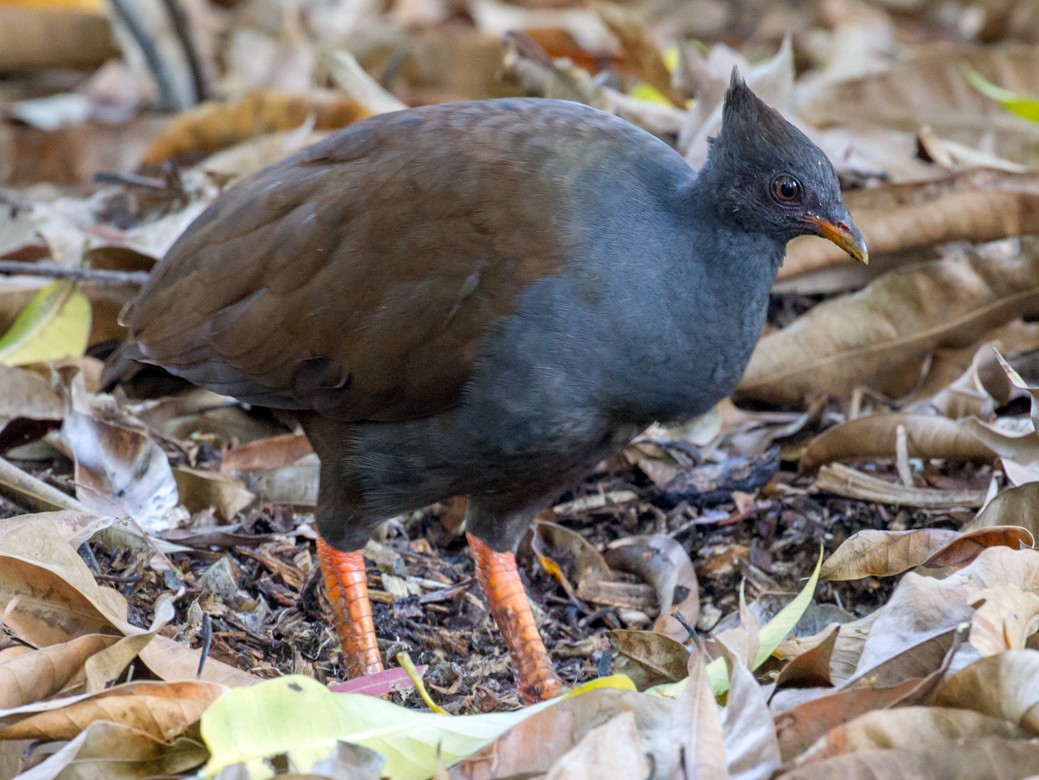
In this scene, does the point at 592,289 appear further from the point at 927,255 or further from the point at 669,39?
the point at 669,39

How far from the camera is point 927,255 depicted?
18.3 feet

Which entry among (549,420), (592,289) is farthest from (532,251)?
(549,420)

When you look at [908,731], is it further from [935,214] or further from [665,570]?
[935,214]

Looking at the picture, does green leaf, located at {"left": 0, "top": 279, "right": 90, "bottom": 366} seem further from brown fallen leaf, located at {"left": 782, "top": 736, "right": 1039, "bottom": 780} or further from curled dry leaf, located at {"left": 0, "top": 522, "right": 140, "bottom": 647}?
brown fallen leaf, located at {"left": 782, "top": 736, "right": 1039, "bottom": 780}

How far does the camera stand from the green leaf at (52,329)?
5223 millimetres

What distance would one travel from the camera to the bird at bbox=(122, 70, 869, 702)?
148 inches

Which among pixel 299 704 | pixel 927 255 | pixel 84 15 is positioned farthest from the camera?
pixel 84 15

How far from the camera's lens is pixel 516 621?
4.31 metres

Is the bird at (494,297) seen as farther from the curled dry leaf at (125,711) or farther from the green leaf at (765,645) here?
the curled dry leaf at (125,711)

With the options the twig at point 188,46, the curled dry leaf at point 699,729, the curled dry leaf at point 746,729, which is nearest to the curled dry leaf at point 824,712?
the curled dry leaf at point 746,729

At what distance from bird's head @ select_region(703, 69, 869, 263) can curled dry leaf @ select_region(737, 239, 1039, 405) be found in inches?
55.1

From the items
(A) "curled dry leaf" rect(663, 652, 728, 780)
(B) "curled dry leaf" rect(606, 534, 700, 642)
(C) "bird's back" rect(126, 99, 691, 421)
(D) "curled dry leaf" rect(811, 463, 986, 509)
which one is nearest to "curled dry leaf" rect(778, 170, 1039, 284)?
(D) "curled dry leaf" rect(811, 463, 986, 509)

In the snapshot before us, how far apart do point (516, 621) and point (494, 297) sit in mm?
1107

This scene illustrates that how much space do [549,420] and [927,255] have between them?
2.49 metres
